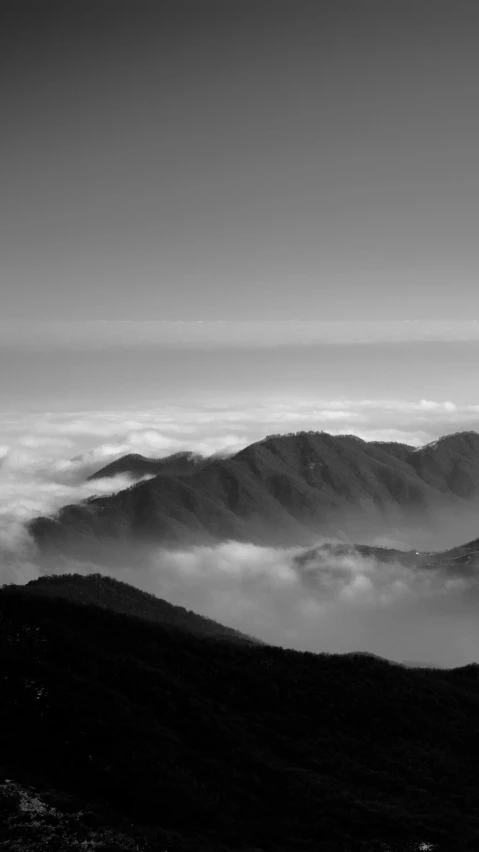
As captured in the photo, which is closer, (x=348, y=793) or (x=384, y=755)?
(x=348, y=793)

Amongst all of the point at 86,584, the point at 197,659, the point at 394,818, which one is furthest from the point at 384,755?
the point at 86,584

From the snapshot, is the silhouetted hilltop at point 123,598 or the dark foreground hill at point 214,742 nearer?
the dark foreground hill at point 214,742

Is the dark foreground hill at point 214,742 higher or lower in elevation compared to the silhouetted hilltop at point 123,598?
lower

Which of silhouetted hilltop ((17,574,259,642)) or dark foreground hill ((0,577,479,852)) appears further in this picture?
silhouetted hilltop ((17,574,259,642))

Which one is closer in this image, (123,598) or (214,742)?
(214,742)

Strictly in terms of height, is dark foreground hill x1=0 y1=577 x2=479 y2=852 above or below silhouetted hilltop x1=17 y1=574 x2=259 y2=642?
below

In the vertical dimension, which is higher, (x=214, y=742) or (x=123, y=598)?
(x=123, y=598)

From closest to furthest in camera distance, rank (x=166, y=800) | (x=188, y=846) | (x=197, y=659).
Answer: (x=188, y=846), (x=166, y=800), (x=197, y=659)

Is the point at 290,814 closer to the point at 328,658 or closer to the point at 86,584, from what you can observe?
the point at 328,658
